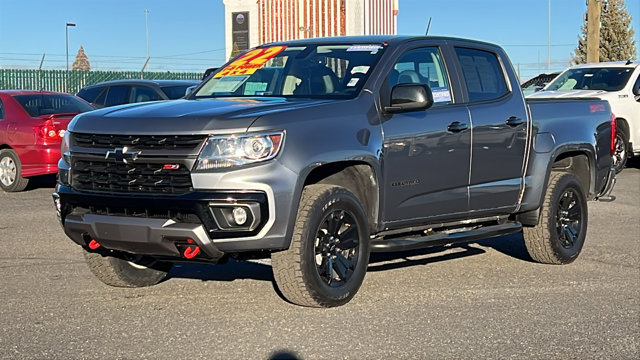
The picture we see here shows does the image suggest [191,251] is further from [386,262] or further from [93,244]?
[386,262]

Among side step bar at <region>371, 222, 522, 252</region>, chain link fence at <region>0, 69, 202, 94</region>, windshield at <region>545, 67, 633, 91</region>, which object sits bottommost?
chain link fence at <region>0, 69, 202, 94</region>

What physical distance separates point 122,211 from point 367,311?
174 centimetres

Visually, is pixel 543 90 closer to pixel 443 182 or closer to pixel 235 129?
pixel 443 182

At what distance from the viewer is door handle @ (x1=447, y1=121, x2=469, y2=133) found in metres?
7.48

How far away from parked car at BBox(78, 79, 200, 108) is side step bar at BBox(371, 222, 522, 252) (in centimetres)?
1054

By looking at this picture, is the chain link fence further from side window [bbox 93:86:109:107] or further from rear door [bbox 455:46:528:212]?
rear door [bbox 455:46:528:212]

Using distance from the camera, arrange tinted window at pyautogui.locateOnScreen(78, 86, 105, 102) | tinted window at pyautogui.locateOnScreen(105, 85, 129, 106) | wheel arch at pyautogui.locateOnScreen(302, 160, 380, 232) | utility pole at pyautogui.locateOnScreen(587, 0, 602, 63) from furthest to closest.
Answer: utility pole at pyautogui.locateOnScreen(587, 0, 602, 63) → tinted window at pyautogui.locateOnScreen(78, 86, 105, 102) → tinted window at pyautogui.locateOnScreen(105, 85, 129, 106) → wheel arch at pyautogui.locateOnScreen(302, 160, 380, 232)

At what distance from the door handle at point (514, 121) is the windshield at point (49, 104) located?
8.68 meters

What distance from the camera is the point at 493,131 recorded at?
7906 mm

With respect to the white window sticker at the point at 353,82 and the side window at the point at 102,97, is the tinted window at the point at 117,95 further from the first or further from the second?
the white window sticker at the point at 353,82

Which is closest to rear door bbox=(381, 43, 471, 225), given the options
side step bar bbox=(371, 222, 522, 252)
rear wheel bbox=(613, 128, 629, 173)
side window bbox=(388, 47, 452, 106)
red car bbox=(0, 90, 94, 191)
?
side window bbox=(388, 47, 452, 106)

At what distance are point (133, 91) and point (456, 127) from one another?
11.9 m

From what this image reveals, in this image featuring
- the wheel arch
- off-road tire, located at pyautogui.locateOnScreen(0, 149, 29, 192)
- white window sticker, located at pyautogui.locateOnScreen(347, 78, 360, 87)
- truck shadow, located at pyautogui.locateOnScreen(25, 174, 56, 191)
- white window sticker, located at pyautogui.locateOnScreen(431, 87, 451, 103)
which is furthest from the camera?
truck shadow, located at pyautogui.locateOnScreen(25, 174, 56, 191)

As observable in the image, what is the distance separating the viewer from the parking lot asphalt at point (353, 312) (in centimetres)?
566
